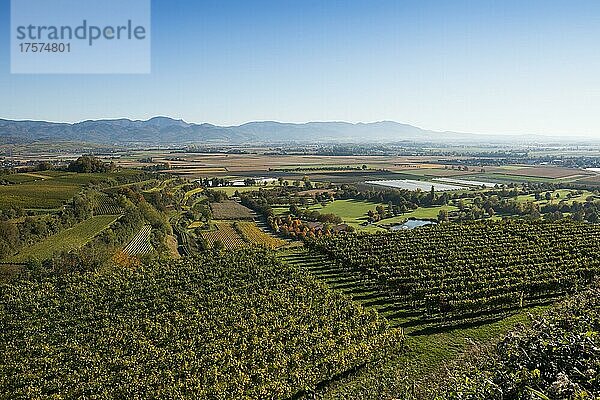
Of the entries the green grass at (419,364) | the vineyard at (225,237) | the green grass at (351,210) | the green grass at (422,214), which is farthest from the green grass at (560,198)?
the green grass at (419,364)

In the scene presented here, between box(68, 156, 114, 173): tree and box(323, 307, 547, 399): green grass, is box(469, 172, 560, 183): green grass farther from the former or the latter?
box(323, 307, 547, 399): green grass

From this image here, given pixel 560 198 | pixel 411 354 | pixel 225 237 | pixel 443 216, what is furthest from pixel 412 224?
pixel 411 354

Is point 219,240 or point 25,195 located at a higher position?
point 25,195

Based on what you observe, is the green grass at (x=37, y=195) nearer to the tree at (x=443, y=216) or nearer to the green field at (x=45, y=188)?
the green field at (x=45, y=188)

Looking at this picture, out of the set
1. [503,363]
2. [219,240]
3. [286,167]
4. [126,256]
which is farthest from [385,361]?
[286,167]

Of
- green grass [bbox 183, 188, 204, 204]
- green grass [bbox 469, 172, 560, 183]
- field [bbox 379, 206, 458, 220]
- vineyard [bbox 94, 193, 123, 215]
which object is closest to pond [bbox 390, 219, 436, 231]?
field [bbox 379, 206, 458, 220]

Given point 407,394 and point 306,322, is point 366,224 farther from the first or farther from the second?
point 407,394

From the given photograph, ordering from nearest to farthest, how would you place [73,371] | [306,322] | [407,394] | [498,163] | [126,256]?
[407,394]
[73,371]
[306,322]
[126,256]
[498,163]
